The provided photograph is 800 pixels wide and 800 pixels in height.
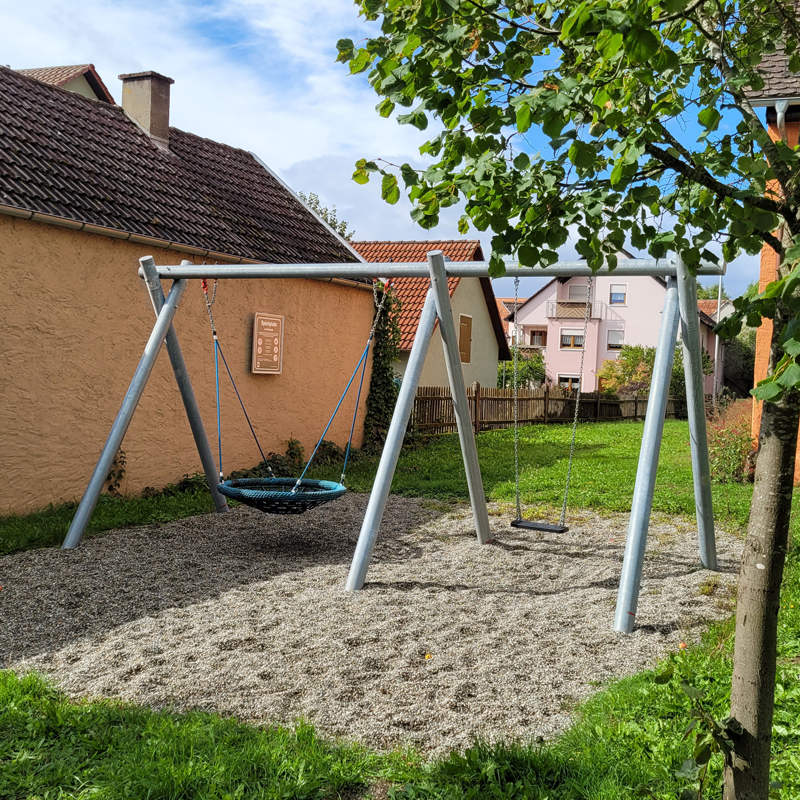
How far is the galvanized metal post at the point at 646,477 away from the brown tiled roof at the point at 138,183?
5.73m

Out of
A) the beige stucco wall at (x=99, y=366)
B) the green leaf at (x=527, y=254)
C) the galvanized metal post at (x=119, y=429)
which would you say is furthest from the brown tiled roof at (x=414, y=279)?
the green leaf at (x=527, y=254)

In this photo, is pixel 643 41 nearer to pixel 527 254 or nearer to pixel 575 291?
pixel 527 254

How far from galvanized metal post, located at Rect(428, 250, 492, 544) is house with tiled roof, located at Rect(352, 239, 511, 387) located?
1234 centimetres

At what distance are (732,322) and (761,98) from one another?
364 inches

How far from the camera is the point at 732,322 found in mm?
2064

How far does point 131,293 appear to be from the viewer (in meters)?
8.71

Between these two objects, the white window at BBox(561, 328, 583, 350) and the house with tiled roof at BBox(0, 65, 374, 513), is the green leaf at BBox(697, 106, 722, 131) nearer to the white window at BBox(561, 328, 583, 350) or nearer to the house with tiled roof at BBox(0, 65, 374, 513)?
the house with tiled roof at BBox(0, 65, 374, 513)

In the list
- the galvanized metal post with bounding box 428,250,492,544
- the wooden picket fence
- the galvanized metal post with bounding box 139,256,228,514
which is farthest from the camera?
the wooden picket fence

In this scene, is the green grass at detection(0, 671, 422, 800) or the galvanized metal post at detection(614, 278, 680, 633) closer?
the green grass at detection(0, 671, 422, 800)

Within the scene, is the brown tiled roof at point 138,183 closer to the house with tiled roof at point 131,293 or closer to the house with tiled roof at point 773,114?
the house with tiled roof at point 131,293

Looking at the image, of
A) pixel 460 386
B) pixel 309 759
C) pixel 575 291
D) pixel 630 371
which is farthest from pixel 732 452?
pixel 575 291

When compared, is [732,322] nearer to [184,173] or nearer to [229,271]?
[229,271]

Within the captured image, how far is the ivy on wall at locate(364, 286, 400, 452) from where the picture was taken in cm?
1288

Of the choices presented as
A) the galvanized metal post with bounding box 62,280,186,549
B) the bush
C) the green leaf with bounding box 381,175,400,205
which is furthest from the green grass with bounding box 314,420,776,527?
the green leaf with bounding box 381,175,400,205
